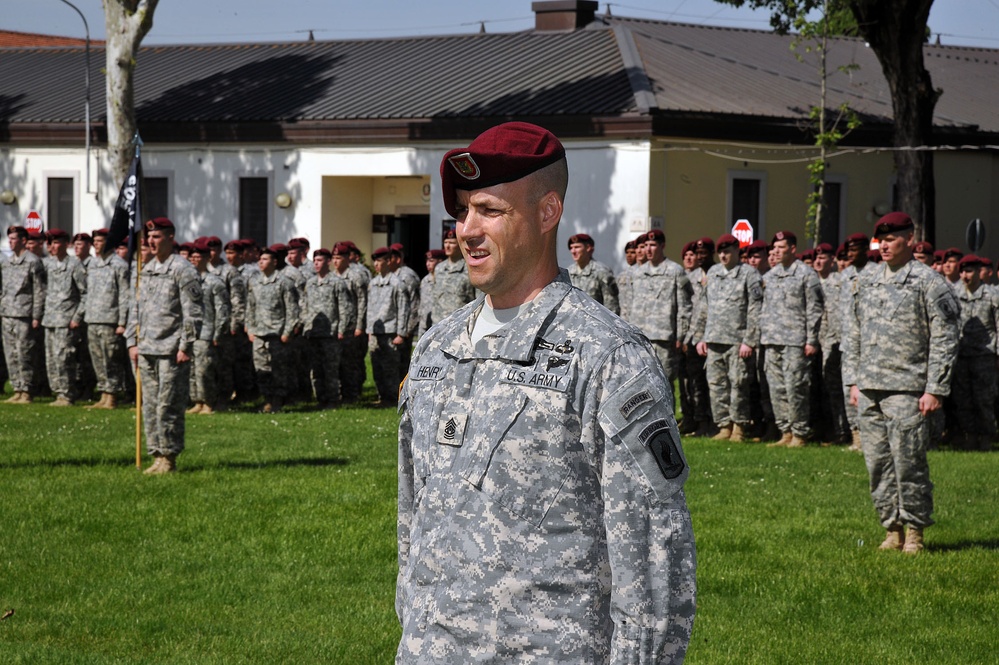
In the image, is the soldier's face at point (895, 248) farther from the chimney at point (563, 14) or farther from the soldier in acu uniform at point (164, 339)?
the chimney at point (563, 14)

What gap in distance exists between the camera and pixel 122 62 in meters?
27.5

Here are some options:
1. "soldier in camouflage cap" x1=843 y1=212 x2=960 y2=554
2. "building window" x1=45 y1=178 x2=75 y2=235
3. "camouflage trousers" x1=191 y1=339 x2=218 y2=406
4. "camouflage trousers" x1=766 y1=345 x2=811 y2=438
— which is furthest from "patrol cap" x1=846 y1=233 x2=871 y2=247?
"building window" x1=45 y1=178 x2=75 y2=235

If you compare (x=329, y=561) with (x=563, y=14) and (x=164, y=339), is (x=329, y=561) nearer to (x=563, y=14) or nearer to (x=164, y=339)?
(x=164, y=339)

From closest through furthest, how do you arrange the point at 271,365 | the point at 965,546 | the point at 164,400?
1. the point at 965,546
2. the point at 164,400
3. the point at 271,365

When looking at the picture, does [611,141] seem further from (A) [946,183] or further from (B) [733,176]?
(A) [946,183]

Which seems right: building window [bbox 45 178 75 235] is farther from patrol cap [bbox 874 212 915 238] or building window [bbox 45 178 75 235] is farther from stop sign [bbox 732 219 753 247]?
patrol cap [bbox 874 212 915 238]

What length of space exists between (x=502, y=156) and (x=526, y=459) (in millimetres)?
734

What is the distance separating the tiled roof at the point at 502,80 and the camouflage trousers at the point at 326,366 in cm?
1040

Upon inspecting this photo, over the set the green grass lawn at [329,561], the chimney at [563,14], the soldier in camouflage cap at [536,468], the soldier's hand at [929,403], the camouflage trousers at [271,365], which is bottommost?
the green grass lawn at [329,561]

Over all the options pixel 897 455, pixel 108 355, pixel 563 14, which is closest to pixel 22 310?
pixel 108 355

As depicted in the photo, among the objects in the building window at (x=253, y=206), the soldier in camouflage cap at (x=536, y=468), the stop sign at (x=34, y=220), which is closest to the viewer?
the soldier in camouflage cap at (x=536, y=468)

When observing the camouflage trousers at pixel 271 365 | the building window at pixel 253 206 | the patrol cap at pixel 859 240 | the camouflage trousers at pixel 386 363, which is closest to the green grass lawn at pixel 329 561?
the patrol cap at pixel 859 240

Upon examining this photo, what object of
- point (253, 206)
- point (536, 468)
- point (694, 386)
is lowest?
point (694, 386)

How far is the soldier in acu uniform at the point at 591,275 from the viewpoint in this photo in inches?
723
